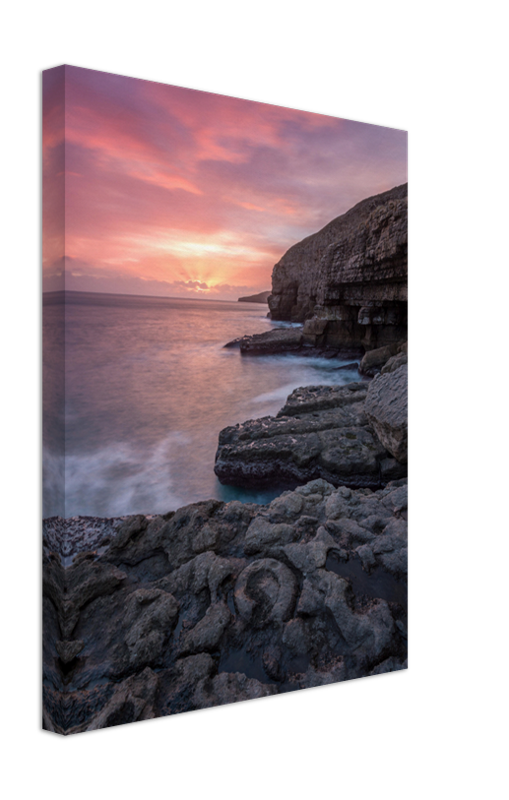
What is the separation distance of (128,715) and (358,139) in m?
3.36

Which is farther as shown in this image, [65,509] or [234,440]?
[234,440]

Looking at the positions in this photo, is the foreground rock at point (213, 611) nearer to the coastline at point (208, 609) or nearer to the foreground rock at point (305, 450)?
the coastline at point (208, 609)

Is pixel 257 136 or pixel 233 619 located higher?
pixel 257 136

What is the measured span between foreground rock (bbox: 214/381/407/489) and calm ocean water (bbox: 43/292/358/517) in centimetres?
9

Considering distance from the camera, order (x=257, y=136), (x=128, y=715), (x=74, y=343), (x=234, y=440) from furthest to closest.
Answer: (x=234, y=440), (x=257, y=136), (x=74, y=343), (x=128, y=715)

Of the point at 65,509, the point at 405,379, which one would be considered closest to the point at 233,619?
A: the point at 65,509

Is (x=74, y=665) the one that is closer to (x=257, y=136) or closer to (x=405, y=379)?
(x=405, y=379)

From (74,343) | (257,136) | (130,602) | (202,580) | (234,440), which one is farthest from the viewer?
(234,440)

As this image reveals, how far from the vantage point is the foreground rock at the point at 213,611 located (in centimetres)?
149

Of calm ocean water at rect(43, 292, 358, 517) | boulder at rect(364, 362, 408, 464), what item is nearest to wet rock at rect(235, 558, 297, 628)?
calm ocean water at rect(43, 292, 358, 517)

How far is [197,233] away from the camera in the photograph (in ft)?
6.66

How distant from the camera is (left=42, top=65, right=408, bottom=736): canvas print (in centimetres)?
154

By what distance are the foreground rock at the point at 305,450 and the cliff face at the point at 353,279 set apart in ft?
1.82

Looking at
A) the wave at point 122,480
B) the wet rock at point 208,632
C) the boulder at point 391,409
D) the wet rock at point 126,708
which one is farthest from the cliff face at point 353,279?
the wet rock at point 126,708
